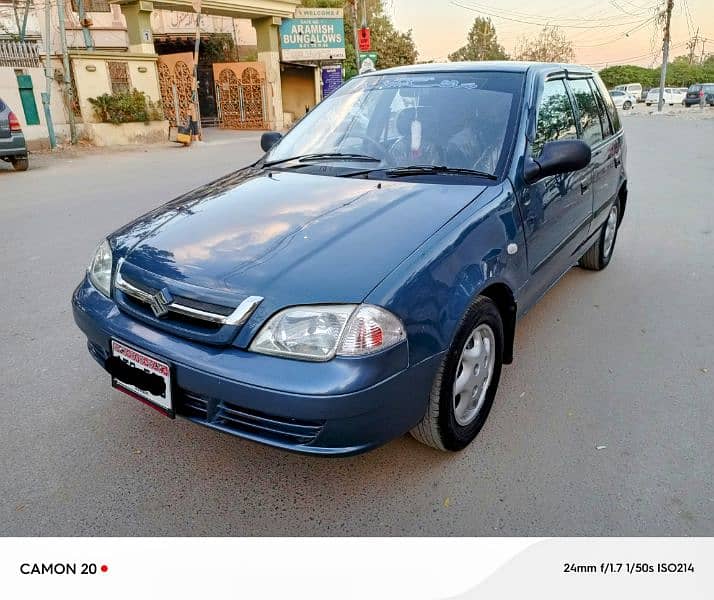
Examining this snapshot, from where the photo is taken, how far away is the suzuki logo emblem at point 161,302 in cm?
212

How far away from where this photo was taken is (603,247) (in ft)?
15.6

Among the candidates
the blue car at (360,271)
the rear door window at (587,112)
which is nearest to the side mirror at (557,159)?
the blue car at (360,271)

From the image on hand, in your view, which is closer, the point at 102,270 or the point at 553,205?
the point at 102,270

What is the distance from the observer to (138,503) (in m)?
2.27

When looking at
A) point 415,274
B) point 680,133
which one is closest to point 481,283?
point 415,274

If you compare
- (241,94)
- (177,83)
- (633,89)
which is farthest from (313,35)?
(633,89)

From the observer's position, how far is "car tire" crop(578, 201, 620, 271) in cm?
464

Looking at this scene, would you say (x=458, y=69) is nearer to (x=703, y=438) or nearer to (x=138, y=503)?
(x=703, y=438)

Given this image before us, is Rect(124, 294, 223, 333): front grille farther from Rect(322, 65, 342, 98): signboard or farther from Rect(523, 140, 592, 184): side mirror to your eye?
Rect(322, 65, 342, 98): signboard

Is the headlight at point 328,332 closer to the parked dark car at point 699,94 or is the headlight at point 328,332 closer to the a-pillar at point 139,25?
the a-pillar at point 139,25

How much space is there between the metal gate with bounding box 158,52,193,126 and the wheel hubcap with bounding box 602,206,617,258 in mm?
17694

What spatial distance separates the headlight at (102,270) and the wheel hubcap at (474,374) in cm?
155

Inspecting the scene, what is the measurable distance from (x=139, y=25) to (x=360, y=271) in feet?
61.8

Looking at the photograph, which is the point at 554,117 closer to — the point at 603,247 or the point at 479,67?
the point at 479,67
